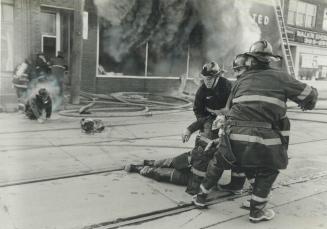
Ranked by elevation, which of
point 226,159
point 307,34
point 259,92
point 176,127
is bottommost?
point 176,127

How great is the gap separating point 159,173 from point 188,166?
1.24ft

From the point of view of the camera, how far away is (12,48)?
1089 cm

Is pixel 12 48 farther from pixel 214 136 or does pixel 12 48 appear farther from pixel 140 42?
pixel 214 136

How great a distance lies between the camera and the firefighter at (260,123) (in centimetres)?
353

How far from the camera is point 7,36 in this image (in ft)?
35.8

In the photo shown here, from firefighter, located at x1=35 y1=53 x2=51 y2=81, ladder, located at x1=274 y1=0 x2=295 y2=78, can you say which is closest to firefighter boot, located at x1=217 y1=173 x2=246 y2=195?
firefighter, located at x1=35 y1=53 x2=51 y2=81

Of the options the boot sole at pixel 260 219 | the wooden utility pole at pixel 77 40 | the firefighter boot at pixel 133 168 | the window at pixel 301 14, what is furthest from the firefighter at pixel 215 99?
the window at pixel 301 14

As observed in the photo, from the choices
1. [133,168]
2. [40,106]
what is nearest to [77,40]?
[40,106]

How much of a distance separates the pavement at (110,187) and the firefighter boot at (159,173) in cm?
9

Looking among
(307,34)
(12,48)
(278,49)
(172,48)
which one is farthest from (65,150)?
(307,34)

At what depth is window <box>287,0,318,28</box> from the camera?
70.9 ft

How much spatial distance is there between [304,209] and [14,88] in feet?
28.0

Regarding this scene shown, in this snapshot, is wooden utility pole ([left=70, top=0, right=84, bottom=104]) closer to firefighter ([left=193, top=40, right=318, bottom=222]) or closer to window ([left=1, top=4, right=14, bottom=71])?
window ([left=1, top=4, right=14, bottom=71])

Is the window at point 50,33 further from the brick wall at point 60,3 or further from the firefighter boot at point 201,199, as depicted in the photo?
the firefighter boot at point 201,199
